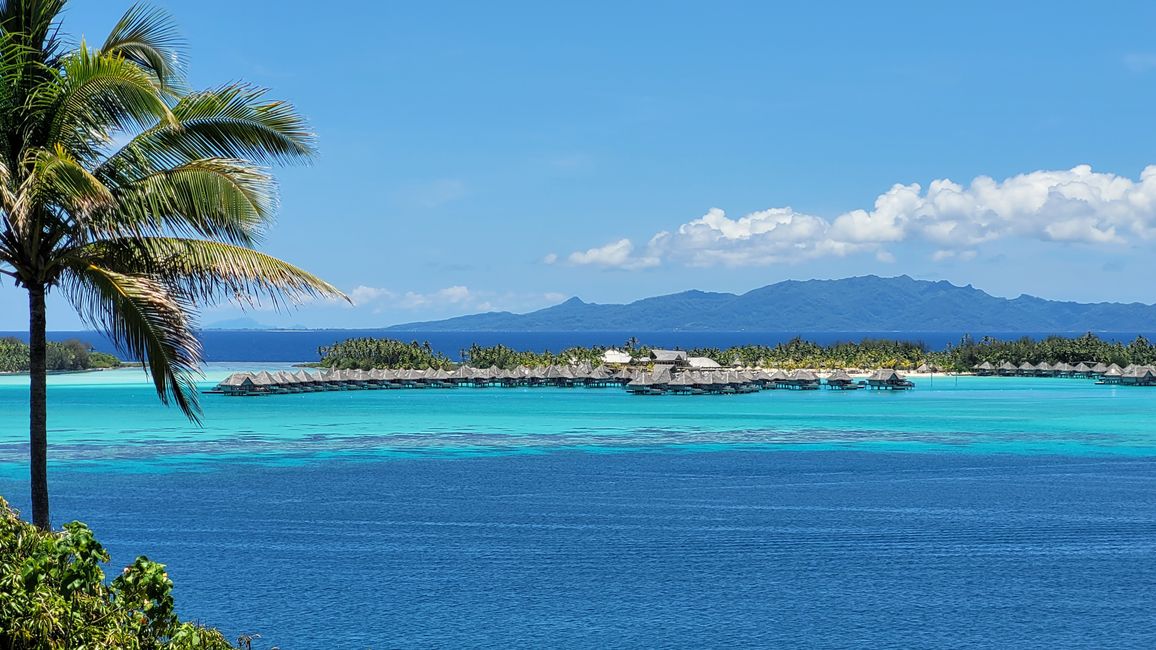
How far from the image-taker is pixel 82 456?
4166 cm

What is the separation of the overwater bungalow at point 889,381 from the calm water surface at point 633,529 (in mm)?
35561

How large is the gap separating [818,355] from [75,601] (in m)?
115

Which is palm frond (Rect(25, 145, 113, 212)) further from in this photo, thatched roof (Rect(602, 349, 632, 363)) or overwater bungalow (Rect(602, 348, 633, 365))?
thatched roof (Rect(602, 349, 632, 363))

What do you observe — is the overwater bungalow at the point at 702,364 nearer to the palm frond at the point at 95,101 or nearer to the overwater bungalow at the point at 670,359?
the overwater bungalow at the point at 670,359

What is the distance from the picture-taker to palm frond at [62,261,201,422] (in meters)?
8.77

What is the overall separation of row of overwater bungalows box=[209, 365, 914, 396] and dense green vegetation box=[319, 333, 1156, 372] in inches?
237

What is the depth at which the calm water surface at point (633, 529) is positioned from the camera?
696 inches

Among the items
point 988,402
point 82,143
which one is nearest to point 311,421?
point 988,402

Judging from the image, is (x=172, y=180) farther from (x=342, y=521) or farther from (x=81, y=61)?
(x=342, y=521)

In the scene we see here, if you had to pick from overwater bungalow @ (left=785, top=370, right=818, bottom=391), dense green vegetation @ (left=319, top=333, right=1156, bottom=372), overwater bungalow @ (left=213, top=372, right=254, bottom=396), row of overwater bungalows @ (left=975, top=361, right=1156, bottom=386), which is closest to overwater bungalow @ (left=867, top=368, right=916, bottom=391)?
overwater bungalow @ (left=785, top=370, right=818, bottom=391)

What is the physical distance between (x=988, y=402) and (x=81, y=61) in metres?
74.5

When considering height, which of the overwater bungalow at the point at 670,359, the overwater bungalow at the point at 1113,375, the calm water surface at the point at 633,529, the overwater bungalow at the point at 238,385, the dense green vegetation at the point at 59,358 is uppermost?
the dense green vegetation at the point at 59,358

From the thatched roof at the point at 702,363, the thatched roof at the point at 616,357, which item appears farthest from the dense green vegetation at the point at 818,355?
the thatched roof at the point at 702,363

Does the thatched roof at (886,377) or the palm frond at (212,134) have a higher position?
the palm frond at (212,134)
